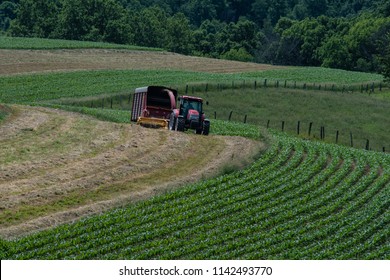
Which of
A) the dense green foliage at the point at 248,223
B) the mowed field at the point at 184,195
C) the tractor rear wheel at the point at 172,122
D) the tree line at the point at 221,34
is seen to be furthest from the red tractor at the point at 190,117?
the tree line at the point at 221,34

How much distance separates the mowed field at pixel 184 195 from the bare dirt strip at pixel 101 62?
40.9m

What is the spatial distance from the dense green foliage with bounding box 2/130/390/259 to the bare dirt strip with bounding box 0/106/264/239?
4.03 ft

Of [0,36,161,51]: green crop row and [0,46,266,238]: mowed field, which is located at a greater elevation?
[0,46,266,238]: mowed field

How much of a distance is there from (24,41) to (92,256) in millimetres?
91914

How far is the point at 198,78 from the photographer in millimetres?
90812

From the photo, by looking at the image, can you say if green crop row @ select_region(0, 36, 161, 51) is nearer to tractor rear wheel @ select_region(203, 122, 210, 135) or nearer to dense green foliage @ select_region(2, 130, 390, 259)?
Result: tractor rear wheel @ select_region(203, 122, 210, 135)

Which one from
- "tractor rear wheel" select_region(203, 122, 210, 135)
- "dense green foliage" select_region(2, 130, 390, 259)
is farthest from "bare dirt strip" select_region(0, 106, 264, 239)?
"dense green foliage" select_region(2, 130, 390, 259)

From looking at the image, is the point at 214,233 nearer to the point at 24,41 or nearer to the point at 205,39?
the point at 24,41

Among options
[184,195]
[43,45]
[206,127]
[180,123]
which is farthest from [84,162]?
[43,45]

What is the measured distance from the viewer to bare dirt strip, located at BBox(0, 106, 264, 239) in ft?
113

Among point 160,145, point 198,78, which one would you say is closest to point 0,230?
point 160,145

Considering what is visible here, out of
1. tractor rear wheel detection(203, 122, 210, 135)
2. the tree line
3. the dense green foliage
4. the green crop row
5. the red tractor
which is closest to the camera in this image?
the dense green foliage

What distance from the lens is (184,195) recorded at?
1479 inches

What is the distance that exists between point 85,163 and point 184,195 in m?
5.92
